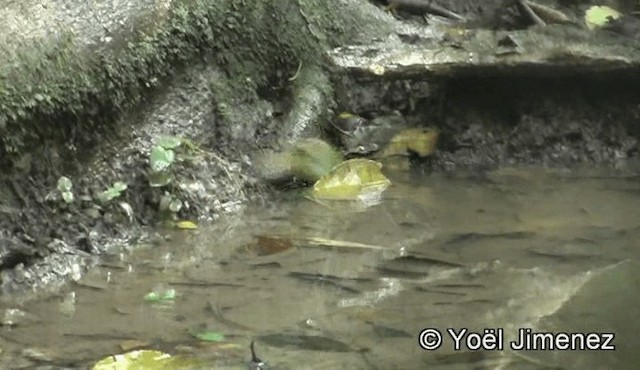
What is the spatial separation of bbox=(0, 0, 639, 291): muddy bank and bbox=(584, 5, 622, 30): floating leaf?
433 millimetres

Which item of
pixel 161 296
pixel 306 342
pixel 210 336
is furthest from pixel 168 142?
pixel 306 342

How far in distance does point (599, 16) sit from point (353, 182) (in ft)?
6.37

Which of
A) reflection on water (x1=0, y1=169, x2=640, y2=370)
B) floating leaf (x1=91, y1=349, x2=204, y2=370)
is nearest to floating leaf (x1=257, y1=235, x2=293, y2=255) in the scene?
reflection on water (x1=0, y1=169, x2=640, y2=370)

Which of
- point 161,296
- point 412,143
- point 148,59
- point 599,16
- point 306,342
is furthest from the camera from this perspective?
point 599,16

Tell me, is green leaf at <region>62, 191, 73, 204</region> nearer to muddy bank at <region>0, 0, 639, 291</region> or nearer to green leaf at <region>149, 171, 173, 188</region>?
muddy bank at <region>0, 0, 639, 291</region>

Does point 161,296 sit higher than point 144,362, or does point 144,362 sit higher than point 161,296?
point 144,362

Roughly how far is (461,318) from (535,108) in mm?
2379

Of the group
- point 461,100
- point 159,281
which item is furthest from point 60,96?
point 461,100

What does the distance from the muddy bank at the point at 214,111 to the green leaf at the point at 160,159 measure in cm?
5

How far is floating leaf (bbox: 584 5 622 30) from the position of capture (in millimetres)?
4930

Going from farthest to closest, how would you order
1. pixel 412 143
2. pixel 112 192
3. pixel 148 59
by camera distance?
pixel 412 143 < pixel 148 59 < pixel 112 192

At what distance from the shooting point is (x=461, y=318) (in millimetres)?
2586

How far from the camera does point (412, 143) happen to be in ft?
14.7

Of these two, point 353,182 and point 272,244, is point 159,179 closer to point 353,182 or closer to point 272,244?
point 272,244
